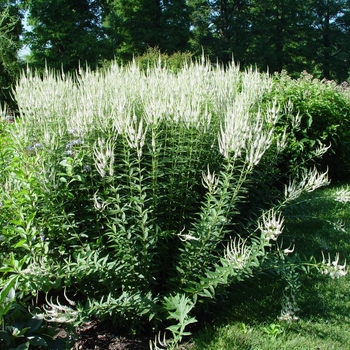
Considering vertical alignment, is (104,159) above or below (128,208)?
above

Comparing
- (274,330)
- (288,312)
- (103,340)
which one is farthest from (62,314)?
(288,312)

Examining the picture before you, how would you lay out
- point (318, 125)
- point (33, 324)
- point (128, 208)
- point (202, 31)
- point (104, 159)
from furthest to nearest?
point (202, 31) → point (318, 125) → point (128, 208) → point (104, 159) → point (33, 324)

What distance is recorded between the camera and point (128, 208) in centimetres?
270

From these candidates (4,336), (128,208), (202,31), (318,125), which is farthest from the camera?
(202,31)

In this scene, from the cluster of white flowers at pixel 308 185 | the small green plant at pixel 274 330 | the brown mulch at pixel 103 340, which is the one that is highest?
the cluster of white flowers at pixel 308 185

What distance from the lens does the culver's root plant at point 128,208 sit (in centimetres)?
250

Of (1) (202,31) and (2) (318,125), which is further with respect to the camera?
(1) (202,31)

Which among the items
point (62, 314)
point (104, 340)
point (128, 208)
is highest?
point (128, 208)

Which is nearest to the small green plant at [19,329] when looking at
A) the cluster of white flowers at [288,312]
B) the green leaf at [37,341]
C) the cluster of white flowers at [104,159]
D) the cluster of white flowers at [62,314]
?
the green leaf at [37,341]

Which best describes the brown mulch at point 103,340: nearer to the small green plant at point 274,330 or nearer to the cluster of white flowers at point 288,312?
the small green plant at point 274,330

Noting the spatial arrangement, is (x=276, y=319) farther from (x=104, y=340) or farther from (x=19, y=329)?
(x=19, y=329)

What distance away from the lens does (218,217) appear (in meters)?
2.56

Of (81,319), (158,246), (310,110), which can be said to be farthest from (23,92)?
(310,110)

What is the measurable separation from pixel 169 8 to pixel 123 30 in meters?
3.93
